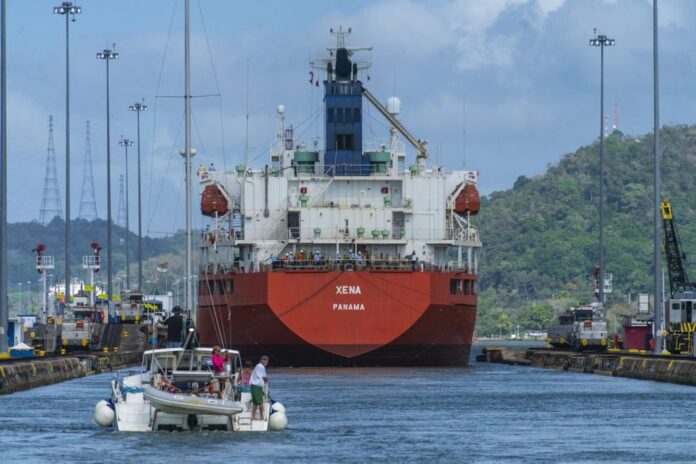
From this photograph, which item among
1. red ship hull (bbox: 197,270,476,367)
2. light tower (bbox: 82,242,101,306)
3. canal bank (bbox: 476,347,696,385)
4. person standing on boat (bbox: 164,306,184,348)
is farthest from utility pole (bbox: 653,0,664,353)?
light tower (bbox: 82,242,101,306)

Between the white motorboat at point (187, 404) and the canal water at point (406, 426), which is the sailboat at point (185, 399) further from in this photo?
the canal water at point (406, 426)

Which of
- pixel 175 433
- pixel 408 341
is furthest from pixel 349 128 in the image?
pixel 175 433

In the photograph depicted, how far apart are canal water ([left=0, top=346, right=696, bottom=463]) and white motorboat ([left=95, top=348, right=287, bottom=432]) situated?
0.47 meters

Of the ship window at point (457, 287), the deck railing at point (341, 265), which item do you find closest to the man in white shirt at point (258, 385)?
the deck railing at point (341, 265)

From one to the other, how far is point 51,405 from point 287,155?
3979 centimetres

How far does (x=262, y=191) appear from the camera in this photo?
327ft

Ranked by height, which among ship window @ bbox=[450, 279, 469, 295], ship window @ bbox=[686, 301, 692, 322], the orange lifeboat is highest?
the orange lifeboat

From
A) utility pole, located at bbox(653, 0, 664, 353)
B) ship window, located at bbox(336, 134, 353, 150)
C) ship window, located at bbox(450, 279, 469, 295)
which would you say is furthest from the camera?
ship window, located at bbox(336, 134, 353, 150)

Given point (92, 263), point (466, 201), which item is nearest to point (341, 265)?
point (466, 201)

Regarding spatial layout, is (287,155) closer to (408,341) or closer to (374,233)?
(374,233)

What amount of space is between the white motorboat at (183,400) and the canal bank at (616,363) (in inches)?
1161

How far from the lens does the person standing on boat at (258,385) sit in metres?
51.5

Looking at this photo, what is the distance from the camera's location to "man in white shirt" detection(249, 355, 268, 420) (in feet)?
169

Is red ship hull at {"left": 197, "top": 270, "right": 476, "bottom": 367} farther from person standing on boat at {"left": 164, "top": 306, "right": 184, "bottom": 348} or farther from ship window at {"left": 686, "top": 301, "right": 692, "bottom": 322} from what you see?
person standing on boat at {"left": 164, "top": 306, "right": 184, "bottom": 348}
